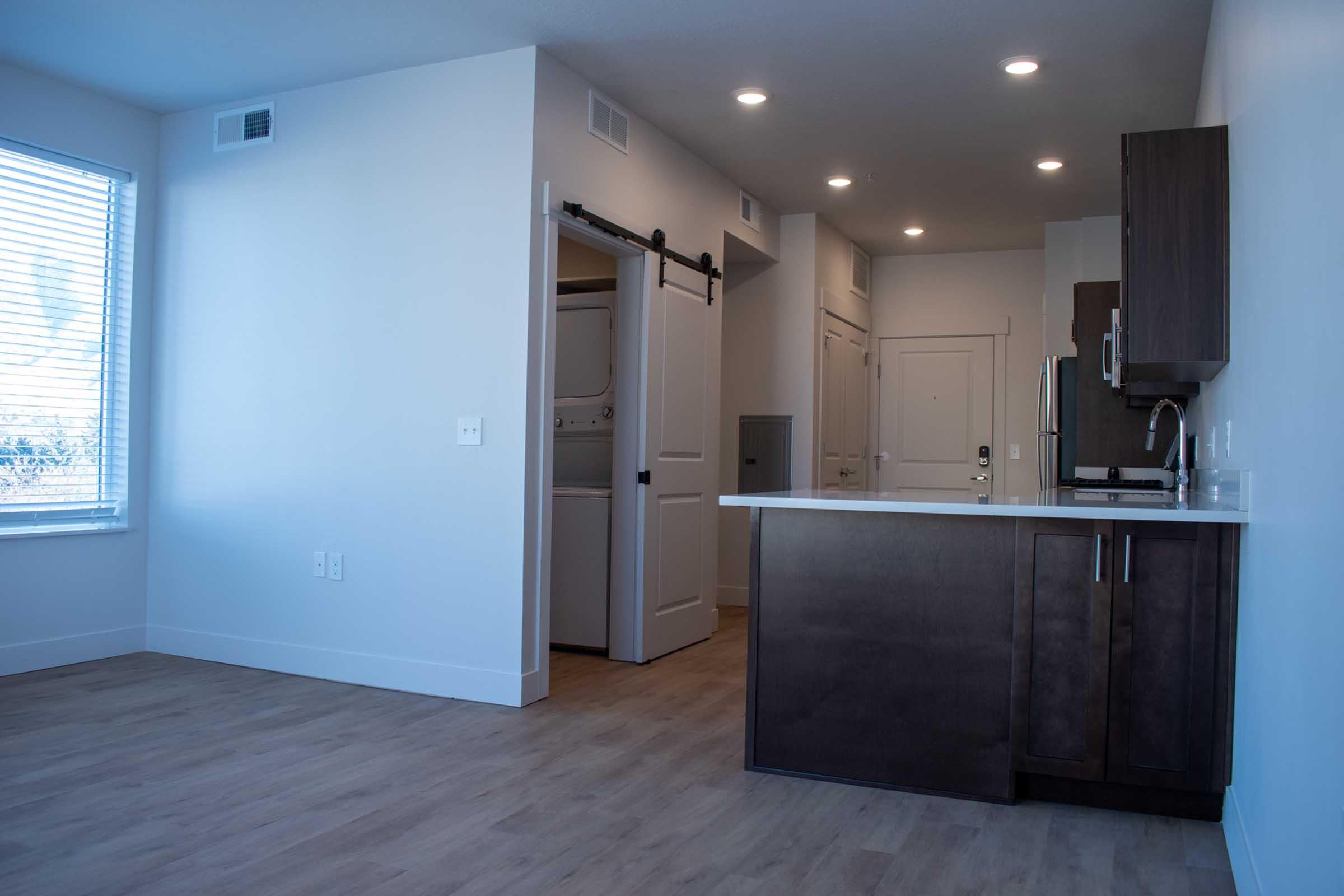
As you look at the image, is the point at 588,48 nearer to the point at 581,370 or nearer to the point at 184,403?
the point at 581,370

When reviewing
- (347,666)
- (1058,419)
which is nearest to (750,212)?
(1058,419)

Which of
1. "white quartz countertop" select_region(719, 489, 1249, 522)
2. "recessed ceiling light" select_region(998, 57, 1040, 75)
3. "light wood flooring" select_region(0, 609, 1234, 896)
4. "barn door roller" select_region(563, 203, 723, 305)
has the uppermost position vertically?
"recessed ceiling light" select_region(998, 57, 1040, 75)

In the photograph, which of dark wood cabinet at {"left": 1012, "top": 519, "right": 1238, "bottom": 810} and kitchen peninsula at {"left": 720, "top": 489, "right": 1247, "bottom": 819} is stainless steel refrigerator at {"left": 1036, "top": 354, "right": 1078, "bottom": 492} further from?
dark wood cabinet at {"left": 1012, "top": 519, "right": 1238, "bottom": 810}

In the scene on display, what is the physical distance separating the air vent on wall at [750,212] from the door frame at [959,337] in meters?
1.95

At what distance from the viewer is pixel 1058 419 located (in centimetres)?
551

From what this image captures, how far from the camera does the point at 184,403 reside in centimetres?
487

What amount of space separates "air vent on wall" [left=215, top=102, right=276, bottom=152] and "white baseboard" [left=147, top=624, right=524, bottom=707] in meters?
2.34

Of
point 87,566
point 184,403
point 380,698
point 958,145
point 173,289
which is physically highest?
point 958,145

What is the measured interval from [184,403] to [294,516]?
3.05ft

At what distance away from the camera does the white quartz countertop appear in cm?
266

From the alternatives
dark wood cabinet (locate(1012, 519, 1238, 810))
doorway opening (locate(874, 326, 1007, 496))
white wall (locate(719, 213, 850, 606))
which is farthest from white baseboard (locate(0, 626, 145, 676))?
doorway opening (locate(874, 326, 1007, 496))

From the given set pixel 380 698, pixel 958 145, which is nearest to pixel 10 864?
pixel 380 698

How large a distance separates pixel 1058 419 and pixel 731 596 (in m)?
2.43

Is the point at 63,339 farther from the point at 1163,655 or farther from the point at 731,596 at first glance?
the point at 1163,655
